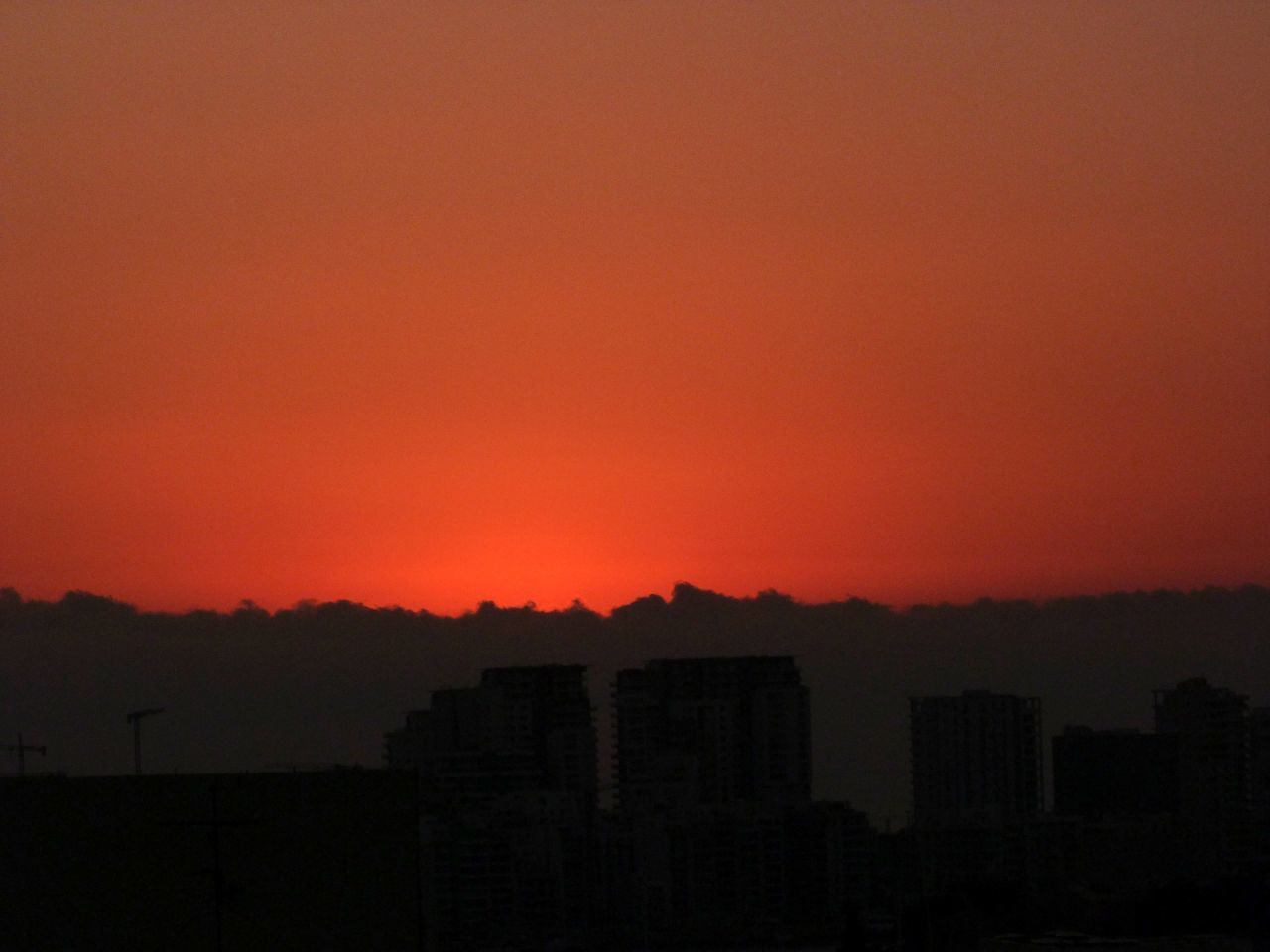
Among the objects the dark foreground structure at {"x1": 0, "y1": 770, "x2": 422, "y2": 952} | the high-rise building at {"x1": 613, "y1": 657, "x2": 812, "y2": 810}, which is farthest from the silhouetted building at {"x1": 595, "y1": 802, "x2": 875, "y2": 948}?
the dark foreground structure at {"x1": 0, "y1": 770, "x2": 422, "y2": 952}

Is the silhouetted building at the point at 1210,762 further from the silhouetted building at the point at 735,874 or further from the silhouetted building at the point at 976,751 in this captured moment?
the silhouetted building at the point at 735,874

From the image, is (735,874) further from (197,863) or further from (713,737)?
(197,863)

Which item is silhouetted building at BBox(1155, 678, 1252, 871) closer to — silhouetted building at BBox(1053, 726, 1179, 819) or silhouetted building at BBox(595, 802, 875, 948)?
silhouetted building at BBox(1053, 726, 1179, 819)

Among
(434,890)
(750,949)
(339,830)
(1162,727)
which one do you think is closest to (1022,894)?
(750,949)

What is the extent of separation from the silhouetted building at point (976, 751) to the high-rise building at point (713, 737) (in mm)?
6238

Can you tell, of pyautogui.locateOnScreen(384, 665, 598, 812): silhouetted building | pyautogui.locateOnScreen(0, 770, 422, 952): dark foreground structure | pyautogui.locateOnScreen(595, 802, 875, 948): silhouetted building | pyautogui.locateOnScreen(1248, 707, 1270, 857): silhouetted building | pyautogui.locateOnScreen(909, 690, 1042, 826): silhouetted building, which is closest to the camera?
pyautogui.locateOnScreen(0, 770, 422, 952): dark foreground structure

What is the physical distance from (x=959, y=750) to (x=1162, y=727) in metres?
8.78

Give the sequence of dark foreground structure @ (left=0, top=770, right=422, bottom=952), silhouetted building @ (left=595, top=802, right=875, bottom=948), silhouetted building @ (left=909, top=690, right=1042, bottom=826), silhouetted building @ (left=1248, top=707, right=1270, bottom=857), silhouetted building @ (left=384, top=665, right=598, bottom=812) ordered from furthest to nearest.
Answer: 1. silhouetted building @ (left=909, top=690, right=1042, bottom=826)
2. silhouetted building @ (left=384, top=665, right=598, bottom=812)
3. silhouetted building @ (left=1248, top=707, right=1270, bottom=857)
4. silhouetted building @ (left=595, top=802, right=875, bottom=948)
5. dark foreground structure @ (left=0, top=770, right=422, bottom=952)

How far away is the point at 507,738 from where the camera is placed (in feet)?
269

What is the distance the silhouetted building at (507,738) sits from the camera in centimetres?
7981

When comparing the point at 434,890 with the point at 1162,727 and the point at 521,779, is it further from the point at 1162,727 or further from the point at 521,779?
the point at 1162,727

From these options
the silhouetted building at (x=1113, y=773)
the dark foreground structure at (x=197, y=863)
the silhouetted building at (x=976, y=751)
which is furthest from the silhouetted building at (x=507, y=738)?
the dark foreground structure at (x=197, y=863)

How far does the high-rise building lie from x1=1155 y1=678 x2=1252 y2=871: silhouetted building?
1490 centimetres

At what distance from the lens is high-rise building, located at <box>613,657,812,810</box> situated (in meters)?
80.1
